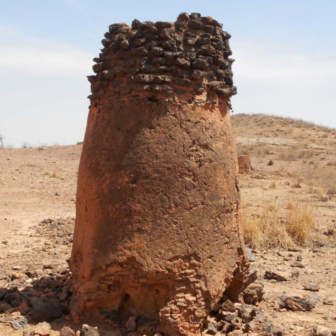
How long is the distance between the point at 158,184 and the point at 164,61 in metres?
0.99

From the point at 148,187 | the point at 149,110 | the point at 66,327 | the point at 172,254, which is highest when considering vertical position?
the point at 149,110

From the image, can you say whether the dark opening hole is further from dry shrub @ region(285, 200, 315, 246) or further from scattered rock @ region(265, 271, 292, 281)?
dry shrub @ region(285, 200, 315, 246)

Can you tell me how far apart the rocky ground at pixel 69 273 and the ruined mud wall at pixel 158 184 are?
0.29 metres

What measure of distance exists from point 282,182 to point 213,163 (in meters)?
12.9

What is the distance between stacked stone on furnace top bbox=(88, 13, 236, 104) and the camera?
384 cm

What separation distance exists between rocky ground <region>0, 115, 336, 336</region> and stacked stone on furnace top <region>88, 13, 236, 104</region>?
185 centimetres

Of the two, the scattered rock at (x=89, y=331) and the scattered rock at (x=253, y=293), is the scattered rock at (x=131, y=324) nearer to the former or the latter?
the scattered rock at (x=89, y=331)

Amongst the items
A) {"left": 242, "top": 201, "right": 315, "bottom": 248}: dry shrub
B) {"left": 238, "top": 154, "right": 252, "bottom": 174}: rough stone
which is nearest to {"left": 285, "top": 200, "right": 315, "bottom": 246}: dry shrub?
{"left": 242, "top": 201, "right": 315, "bottom": 248}: dry shrub

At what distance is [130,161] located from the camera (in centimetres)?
379

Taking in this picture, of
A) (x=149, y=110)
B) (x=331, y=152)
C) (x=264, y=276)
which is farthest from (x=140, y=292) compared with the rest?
(x=331, y=152)

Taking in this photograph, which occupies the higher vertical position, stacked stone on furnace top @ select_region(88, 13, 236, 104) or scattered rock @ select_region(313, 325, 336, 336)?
stacked stone on furnace top @ select_region(88, 13, 236, 104)

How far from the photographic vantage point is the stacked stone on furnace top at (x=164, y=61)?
3842mm

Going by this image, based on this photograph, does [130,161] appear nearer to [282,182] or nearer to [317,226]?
[317,226]

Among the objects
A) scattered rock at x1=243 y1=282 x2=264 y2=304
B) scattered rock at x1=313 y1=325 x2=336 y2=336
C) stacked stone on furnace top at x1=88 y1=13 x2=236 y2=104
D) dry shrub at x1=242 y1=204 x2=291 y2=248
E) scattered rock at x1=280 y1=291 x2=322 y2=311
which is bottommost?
scattered rock at x1=313 y1=325 x2=336 y2=336
